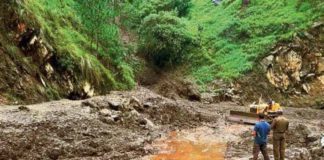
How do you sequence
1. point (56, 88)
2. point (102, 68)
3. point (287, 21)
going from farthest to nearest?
point (287, 21)
point (102, 68)
point (56, 88)

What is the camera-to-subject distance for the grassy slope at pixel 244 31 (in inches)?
1918

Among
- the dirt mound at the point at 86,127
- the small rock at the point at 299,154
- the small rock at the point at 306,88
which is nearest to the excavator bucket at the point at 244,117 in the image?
the dirt mound at the point at 86,127

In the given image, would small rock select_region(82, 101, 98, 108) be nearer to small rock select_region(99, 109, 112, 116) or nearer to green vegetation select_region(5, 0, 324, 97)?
small rock select_region(99, 109, 112, 116)

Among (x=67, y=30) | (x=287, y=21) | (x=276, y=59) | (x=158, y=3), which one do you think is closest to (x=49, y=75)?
(x=67, y=30)

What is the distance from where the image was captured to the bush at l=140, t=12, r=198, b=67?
49375 millimetres

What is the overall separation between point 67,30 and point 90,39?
341 cm

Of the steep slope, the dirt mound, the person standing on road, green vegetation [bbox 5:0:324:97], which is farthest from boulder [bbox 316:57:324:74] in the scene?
the person standing on road

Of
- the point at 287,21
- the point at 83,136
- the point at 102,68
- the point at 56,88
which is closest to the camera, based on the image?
the point at 83,136

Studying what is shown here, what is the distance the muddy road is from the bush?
1865cm

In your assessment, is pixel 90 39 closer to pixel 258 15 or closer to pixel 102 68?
pixel 102 68

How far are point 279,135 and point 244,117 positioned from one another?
13506mm

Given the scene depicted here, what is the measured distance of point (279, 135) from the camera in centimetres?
1659

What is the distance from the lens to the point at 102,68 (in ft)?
121

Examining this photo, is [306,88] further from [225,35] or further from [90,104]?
[90,104]
